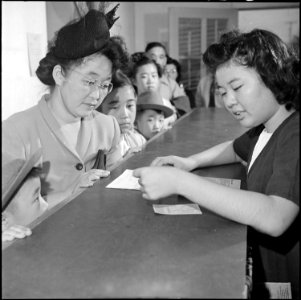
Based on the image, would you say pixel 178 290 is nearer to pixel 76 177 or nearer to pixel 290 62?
pixel 290 62

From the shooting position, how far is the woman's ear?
4.56ft

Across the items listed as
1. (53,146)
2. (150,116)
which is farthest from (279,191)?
(150,116)

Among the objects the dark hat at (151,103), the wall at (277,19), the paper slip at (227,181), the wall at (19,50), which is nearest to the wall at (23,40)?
the wall at (19,50)

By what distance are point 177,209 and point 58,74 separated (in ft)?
2.19

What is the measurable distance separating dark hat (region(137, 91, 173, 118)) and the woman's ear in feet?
4.09

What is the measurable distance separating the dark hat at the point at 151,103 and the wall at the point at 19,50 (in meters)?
1.27

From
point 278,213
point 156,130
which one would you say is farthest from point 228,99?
point 156,130

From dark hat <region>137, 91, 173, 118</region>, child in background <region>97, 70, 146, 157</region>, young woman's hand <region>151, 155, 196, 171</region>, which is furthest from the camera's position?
dark hat <region>137, 91, 173, 118</region>

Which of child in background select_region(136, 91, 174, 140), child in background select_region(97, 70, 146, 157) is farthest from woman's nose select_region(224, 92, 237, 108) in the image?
child in background select_region(136, 91, 174, 140)

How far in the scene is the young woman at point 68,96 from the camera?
1.28 meters

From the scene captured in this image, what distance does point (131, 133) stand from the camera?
227 cm

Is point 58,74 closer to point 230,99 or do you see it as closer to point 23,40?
point 23,40

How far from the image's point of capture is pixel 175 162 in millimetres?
1362

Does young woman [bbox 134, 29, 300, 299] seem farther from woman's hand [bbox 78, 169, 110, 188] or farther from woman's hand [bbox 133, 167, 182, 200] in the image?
woman's hand [bbox 78, 169, 110, 188]
